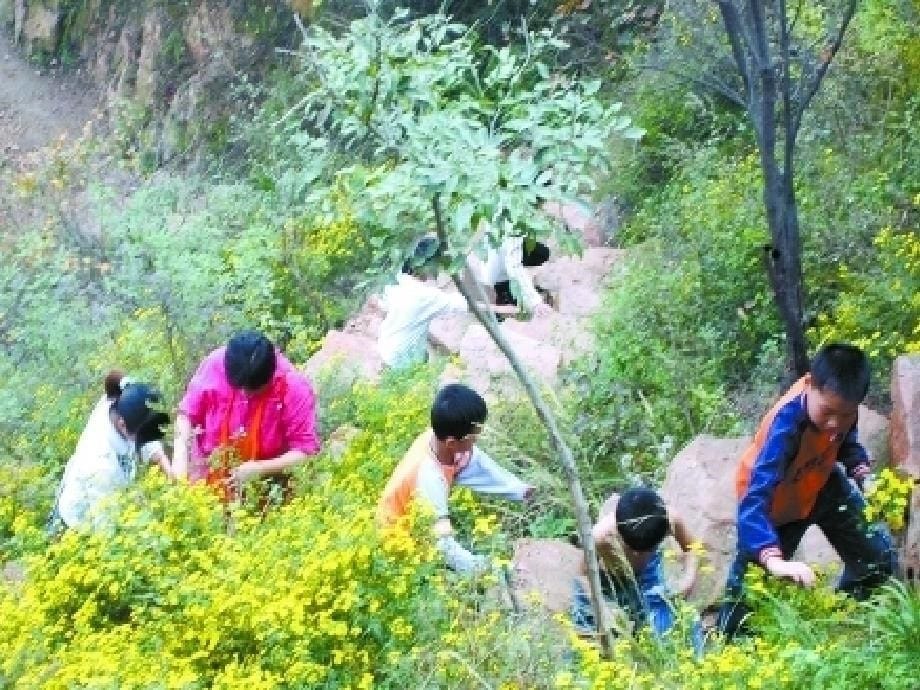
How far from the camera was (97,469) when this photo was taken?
4.79 m

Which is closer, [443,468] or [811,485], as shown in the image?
[811,485]

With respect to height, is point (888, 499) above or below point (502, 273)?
below

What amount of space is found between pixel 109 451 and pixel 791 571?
9.09 ft

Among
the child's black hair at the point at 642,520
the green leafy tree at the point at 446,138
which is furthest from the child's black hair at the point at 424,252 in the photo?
the child's black hair at the point at 642,520

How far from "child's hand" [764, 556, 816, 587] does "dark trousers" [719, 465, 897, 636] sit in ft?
1.03

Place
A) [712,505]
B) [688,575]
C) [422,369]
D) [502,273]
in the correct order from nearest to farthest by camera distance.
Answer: [688,575] → [712,505] → [422,369] → [502,273]

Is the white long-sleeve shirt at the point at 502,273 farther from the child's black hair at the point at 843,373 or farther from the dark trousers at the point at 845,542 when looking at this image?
the child's black hair at the point at 843,373

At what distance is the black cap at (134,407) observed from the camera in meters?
4.80

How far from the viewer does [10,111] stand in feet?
57.0

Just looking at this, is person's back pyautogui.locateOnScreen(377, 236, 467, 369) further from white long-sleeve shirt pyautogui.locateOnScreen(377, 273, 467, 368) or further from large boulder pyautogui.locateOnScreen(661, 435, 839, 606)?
large boulder pyautogui.locateOnScreen(661, 435, 839, 606)

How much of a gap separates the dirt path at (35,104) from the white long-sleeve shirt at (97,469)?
41.2ft

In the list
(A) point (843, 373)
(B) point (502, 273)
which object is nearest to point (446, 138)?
(A) point (843, 373)

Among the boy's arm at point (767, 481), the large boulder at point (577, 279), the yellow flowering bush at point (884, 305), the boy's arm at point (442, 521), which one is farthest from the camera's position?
the large boulder at point (577, 279)

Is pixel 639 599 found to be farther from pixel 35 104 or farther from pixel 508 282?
pixel 35 104
